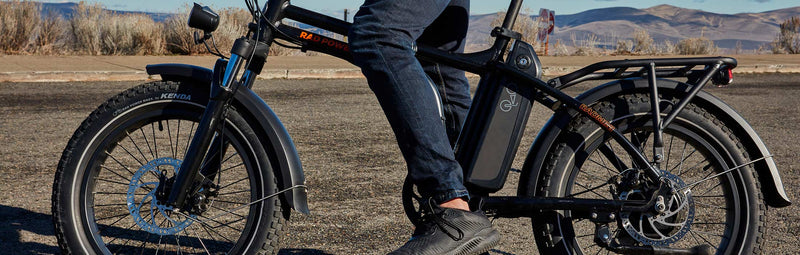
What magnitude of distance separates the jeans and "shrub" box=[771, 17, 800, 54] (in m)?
23.1

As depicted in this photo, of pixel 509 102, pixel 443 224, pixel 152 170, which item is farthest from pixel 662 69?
pixel 152 170

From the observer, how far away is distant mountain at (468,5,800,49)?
389 feet

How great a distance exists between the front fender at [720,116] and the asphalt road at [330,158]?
2.94ft

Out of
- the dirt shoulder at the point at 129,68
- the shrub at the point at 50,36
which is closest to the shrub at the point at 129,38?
the shrub at the point at 50,36

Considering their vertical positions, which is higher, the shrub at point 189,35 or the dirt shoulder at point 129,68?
the dirt shoulder at point 129,68

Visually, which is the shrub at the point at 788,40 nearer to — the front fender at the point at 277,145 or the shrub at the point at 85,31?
the shrub at the point at 85,31

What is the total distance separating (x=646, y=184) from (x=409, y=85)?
2.76ft

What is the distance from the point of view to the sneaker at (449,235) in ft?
8.30

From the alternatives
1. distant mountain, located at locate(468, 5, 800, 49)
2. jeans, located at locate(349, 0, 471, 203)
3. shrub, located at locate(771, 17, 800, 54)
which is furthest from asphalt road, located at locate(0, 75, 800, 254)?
distant mountain, located at locate(468, 5, 800, 49)

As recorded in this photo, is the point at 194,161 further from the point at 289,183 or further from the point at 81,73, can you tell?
the point at 81,73

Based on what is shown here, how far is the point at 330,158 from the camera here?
5.49 metres

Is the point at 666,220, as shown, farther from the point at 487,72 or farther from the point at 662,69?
the point at 487,72

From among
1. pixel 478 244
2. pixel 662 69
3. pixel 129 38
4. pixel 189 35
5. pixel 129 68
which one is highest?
pixel 662 69

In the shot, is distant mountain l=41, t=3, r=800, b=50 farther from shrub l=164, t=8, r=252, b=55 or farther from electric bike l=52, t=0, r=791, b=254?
electric bike l=52, t=0, r=791, b=254
